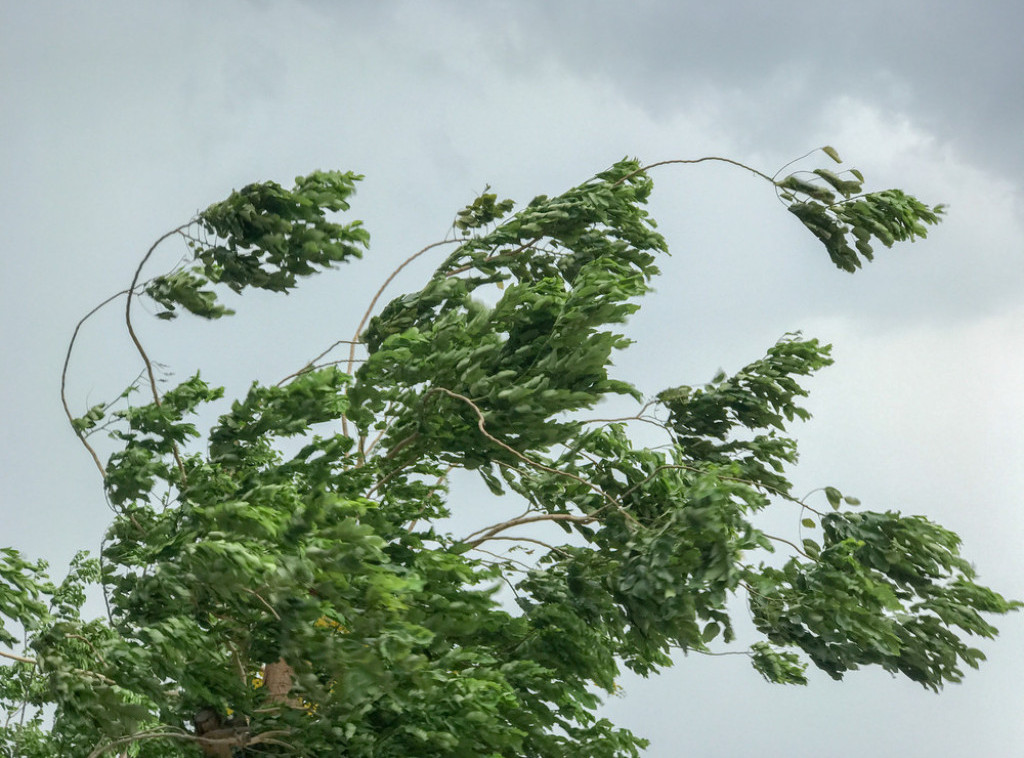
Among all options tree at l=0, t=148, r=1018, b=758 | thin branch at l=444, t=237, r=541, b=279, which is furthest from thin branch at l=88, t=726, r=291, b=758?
thin branch at l=444, t=237, r=541, b=279

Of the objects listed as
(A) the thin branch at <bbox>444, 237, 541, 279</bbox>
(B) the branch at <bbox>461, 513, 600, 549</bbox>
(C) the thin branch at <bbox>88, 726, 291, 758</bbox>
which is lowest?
(C) the thin branch at <bbox>88, 726, 291, 758</bbox>

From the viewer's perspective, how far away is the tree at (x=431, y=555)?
8.10m

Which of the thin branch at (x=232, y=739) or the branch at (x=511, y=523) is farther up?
the branch at (x=511, y=523)

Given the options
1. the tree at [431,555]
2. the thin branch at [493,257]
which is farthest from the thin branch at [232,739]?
the thin branch at [493,257]

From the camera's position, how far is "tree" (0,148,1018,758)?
26.6 feet

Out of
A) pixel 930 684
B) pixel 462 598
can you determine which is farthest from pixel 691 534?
pixel 930 684

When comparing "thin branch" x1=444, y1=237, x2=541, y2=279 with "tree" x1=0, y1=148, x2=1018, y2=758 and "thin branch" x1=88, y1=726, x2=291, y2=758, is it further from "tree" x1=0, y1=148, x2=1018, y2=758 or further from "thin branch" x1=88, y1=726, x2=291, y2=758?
"thin branch" x1=88, y1=726, x2=291, y2=758

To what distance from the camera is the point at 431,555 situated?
Result: 9.98m

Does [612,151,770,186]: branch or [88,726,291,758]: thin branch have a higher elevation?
[612,151,770,186]: branch

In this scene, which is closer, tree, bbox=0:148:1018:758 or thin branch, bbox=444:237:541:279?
tree, bbox=0:148:1018:758

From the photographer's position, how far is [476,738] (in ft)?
31.2

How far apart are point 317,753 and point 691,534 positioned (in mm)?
3663

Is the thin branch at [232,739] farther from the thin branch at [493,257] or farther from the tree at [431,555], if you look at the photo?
the thin branch at [493,257]

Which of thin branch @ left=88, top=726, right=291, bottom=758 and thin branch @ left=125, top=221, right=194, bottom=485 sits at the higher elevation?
thin branch @ left=125, top=221, right=194, bottom=485
